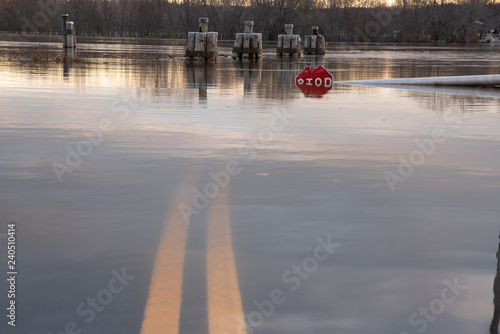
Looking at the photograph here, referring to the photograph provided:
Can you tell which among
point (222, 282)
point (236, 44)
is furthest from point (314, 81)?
point (222, 282)

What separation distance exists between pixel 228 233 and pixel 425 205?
1783mm

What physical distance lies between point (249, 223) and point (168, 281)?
1300mm

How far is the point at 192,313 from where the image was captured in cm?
329

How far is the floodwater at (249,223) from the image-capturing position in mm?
3355

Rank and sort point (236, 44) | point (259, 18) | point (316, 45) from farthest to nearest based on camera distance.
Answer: point (259, 18) < point (316, 45) < point (236, 44)

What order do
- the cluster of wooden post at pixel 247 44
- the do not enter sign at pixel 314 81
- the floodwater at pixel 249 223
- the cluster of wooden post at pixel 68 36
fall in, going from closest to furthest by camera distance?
the floodwater at pixel 249 223 → the do not enter sign at pixel 314 81 → the cluster of wooden post at pixel 247 44 → the cluster of wooden post at pixel 68 36

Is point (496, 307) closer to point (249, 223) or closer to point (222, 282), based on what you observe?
point (222, 282)

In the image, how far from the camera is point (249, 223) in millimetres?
4910

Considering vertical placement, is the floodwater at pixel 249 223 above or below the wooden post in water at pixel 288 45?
below

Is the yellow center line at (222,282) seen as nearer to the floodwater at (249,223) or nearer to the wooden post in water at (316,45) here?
the floodwater at (249,223)

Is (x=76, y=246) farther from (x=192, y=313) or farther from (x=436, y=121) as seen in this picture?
(x=436, y=121)

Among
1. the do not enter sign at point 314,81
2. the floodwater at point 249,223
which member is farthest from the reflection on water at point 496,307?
the do not enter sign at point 314,81

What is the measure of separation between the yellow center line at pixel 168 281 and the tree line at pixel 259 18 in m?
86.5

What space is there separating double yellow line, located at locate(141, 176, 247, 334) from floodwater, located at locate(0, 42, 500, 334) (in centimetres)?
1
